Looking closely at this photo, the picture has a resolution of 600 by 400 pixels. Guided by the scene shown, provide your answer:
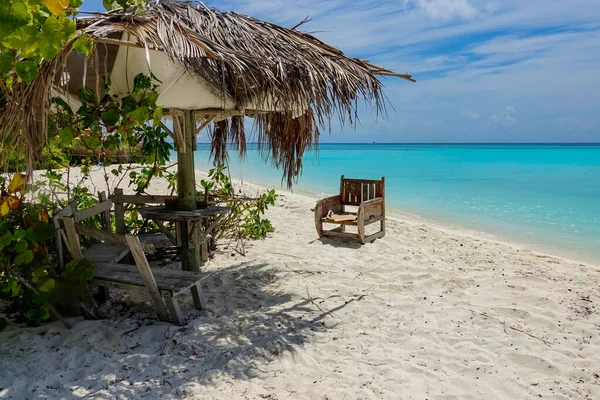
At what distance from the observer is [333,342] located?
2.90 metres

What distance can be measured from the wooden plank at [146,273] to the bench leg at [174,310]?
61 millimetres

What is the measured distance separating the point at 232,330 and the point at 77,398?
1046 mm

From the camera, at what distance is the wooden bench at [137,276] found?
2.77 meters

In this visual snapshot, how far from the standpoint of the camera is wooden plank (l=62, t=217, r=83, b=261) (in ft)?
9.18

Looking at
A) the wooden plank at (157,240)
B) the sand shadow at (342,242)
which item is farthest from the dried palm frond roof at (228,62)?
the sand shadow at (342,242)

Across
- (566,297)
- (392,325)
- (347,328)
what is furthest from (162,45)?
(566,297)

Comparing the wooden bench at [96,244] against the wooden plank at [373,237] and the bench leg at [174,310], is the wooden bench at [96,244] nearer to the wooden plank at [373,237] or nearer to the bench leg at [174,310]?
the bench leg at [174,310]

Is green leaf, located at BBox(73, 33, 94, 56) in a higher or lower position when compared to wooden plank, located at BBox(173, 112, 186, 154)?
higher

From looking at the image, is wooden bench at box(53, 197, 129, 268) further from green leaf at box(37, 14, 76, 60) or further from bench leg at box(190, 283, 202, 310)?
green leaf at box(37, 14, 76, 60)

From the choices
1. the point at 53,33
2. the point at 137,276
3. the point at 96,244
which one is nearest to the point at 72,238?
the point at 137,276

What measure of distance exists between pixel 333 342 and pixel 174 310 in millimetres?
1107

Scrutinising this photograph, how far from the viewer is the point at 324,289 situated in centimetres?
390

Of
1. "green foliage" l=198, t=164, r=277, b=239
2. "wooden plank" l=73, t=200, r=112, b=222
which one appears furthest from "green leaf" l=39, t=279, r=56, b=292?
"green foliage" l=198, t=164, r=277, b=239

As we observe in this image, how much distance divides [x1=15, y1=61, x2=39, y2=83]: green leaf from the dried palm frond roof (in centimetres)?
33
